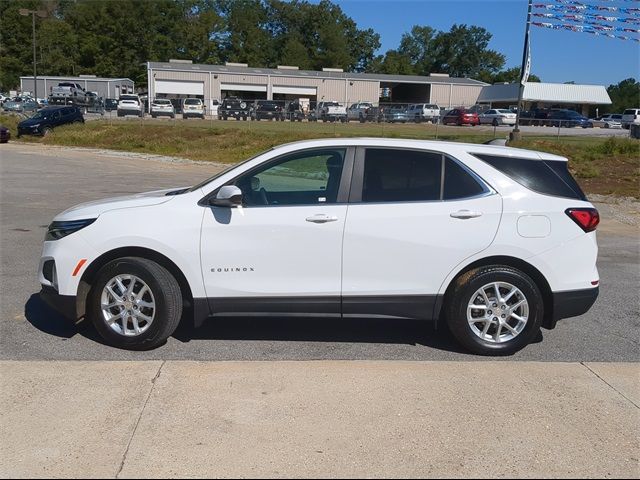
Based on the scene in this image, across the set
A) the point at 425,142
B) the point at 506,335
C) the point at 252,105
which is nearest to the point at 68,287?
the point at 425,142

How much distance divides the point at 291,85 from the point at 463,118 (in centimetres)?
3115

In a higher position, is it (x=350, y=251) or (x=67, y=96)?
(x=67, y=96)

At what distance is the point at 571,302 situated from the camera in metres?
5.03

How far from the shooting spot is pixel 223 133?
3128 centimetres

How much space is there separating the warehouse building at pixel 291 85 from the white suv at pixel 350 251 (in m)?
67.4

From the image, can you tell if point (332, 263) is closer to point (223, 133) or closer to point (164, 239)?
point (164, 239)

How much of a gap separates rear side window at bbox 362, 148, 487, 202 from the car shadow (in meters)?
1.13

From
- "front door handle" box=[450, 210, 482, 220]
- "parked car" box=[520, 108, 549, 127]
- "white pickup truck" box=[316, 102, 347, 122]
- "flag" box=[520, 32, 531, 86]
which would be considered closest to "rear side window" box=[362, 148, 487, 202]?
"front door handle" box=[450, 210, 482, 220]

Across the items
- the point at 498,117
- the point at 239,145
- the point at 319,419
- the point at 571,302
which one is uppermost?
the point at 498,117

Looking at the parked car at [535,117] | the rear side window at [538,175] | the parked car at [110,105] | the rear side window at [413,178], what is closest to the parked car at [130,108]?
the parked car at [110,105]

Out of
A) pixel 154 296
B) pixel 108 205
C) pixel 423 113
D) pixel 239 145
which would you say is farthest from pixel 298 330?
pixel 423 113

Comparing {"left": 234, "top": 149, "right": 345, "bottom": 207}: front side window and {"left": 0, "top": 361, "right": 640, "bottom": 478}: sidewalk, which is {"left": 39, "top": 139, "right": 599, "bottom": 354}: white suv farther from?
{"left": 0, "top": 361, "right": 640, "bottom": 478}: sidewalk

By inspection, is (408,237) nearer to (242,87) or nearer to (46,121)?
(46,121)

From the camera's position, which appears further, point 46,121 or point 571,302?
point 46,121
